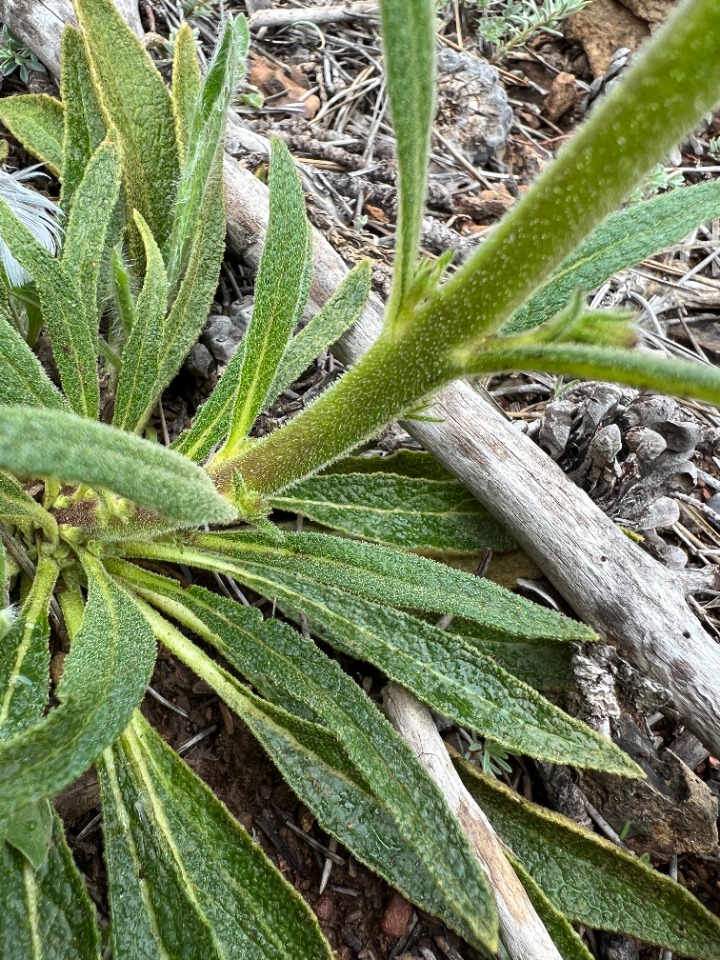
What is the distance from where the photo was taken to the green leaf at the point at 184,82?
1.90 meters

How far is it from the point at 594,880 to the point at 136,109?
6.78 ft

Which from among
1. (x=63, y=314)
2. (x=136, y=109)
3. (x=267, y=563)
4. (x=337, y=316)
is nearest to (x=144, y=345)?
(x=63, y=314)

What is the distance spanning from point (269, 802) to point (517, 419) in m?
1.19

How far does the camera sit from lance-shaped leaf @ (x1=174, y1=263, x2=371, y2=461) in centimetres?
180

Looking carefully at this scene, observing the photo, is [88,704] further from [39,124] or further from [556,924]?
[39,124]

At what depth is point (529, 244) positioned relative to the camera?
3.28ft

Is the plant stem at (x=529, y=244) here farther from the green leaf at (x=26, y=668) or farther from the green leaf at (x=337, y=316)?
the green leaf at (x=26, y=668)

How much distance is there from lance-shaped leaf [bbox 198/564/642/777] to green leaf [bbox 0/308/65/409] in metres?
0.58

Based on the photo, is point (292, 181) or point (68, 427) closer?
point (68, 427)

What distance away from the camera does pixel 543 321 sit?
5.39 ft

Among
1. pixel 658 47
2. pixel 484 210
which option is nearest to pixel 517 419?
pixel 484 210

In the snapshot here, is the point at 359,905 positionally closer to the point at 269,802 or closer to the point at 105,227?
the point at 269,802

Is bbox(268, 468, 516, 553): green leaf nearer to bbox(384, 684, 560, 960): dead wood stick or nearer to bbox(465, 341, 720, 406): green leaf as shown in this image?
bbox(384, 684, 560, 960): dead wood stick

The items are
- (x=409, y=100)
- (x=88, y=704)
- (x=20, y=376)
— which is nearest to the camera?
(x=409, y=100)
